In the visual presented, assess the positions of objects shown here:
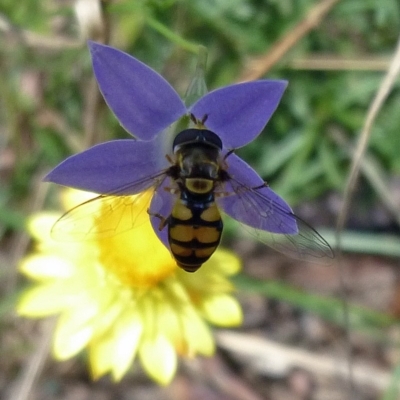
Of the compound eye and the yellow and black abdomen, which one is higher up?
the compound eye

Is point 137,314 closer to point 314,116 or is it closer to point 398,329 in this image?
point 314,116

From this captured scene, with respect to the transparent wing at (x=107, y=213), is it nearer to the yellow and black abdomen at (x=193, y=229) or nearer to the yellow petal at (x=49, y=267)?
the yellow and black abdomen at (x=193, y=229)

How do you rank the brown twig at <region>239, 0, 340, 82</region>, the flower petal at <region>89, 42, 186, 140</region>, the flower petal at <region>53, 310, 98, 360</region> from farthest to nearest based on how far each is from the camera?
the brown twig at <region>239, 0, 340, 82</region>
the flower petal at <region>53, 310, 98, 360</region>
the flower petal at <region>89, 42, 186, 140</region>

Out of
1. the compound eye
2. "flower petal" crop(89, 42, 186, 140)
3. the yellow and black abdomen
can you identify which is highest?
"flower petal" crop(89, 42, 186, 140)

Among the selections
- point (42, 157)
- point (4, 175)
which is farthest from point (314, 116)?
point (4, 175)

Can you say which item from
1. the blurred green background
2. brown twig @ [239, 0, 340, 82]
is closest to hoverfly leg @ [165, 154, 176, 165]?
brown twig @ [239, 0, 340, 82]

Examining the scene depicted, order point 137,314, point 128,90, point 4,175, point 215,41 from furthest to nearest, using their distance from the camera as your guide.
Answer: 1. point 4,175
2. point 215,41
3. point 137,314
4. point 128,90

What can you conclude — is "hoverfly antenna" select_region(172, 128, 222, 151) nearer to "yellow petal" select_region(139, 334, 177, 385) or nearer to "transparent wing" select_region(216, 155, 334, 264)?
"transparent wing" select_region(216, 155, 334, 264)
